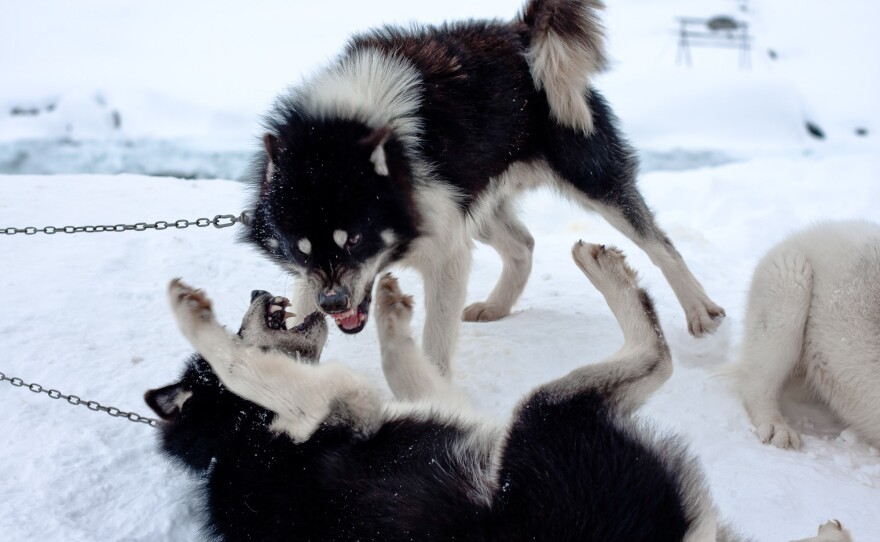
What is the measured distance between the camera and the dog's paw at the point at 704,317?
432 cm

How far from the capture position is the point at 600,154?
4.20m

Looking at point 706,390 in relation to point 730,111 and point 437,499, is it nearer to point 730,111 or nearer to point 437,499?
point 437,499

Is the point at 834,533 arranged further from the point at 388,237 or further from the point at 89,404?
the point at 89,404

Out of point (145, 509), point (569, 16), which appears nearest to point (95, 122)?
point (569, 16)

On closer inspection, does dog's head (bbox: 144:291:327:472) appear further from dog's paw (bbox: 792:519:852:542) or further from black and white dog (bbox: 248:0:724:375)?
dog's paw (bbox: 792:519:852:542)

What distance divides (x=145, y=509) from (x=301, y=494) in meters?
0.65

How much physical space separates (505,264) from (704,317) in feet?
3.75

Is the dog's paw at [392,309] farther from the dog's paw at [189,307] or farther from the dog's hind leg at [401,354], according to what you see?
the dog's paw at [189,307]

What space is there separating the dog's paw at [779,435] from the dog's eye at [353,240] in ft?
6.07

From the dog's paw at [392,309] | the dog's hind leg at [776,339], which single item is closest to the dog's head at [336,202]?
the dog's paw at [392,309]

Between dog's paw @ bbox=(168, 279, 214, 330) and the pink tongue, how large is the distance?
30.2 inches

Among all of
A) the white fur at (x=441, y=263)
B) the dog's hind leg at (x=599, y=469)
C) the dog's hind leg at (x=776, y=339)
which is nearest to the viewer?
the dog's hind leg at (x=599, y=469)

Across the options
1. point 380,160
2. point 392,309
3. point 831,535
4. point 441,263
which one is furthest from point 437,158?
point 831,535

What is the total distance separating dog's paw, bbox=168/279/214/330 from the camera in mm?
2625
